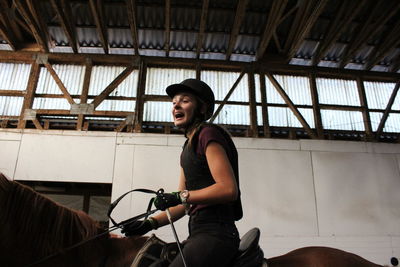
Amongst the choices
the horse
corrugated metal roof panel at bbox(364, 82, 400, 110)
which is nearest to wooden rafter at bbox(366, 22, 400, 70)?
corrugated metal roof panel at bbox(364, 82, 400, 110)

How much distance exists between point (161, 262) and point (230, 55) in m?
6.29

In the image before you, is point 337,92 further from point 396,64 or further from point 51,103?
point 51,103

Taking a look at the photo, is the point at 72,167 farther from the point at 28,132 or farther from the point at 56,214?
the point at 56,214

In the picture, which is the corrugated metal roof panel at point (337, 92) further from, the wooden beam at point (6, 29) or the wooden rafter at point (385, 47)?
the wooden beam at point (6, 29)

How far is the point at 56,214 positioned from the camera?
1365 mm

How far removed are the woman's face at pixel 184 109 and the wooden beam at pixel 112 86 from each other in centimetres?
542

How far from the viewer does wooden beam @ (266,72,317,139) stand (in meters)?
6.54

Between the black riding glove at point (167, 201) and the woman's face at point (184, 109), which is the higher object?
the woman's face at point (184, 109)

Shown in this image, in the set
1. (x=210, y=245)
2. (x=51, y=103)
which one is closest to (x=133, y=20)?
(x=51, y=103)

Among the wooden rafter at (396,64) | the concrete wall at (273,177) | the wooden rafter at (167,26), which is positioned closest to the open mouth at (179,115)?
the concrete wall at (273,177)

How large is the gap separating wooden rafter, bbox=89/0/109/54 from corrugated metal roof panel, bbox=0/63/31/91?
6.08 ft

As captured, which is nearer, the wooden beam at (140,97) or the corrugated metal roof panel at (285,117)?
the wooden beam at (140,97)

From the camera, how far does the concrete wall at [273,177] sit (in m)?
5.48

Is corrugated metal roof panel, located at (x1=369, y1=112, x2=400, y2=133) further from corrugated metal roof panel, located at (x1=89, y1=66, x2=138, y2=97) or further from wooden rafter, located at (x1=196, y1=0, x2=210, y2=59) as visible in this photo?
corrugated metal roof panel, located at (x1=89, y1=66, x2=138, y2=97)
